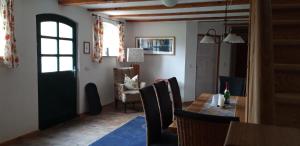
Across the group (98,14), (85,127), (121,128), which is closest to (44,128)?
(85,127)

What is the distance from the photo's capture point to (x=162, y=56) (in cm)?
673

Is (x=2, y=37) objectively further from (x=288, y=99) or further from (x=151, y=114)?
(x=288, y=99)

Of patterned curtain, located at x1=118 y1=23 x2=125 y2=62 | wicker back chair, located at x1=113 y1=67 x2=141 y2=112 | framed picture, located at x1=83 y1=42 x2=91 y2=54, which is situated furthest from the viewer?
patterned curtain, located at x1=118 y1=23 x2=125 y2=62

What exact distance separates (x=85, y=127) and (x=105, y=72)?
1.85 meters

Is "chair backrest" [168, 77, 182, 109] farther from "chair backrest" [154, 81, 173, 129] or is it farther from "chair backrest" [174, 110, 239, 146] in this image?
"chair backrest" [174, 110, 239, 146]

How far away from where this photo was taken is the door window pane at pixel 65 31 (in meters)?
4.50

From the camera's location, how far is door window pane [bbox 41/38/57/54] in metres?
4.10

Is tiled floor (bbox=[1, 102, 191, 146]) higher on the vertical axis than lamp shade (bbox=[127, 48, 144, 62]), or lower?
lower

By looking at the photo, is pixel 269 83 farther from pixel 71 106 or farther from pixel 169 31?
pixel 169 31

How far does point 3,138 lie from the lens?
3430 mm

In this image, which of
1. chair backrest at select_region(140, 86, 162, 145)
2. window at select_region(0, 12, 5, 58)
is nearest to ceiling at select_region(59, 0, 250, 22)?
window at select_region(0, 12, 5, 58)

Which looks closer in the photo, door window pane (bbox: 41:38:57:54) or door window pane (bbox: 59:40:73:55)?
door window pane (bbox: 41:38:57:54)

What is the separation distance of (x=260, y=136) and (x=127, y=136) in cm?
342

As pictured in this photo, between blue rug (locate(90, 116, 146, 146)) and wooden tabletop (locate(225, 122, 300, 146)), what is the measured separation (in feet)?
9.88
